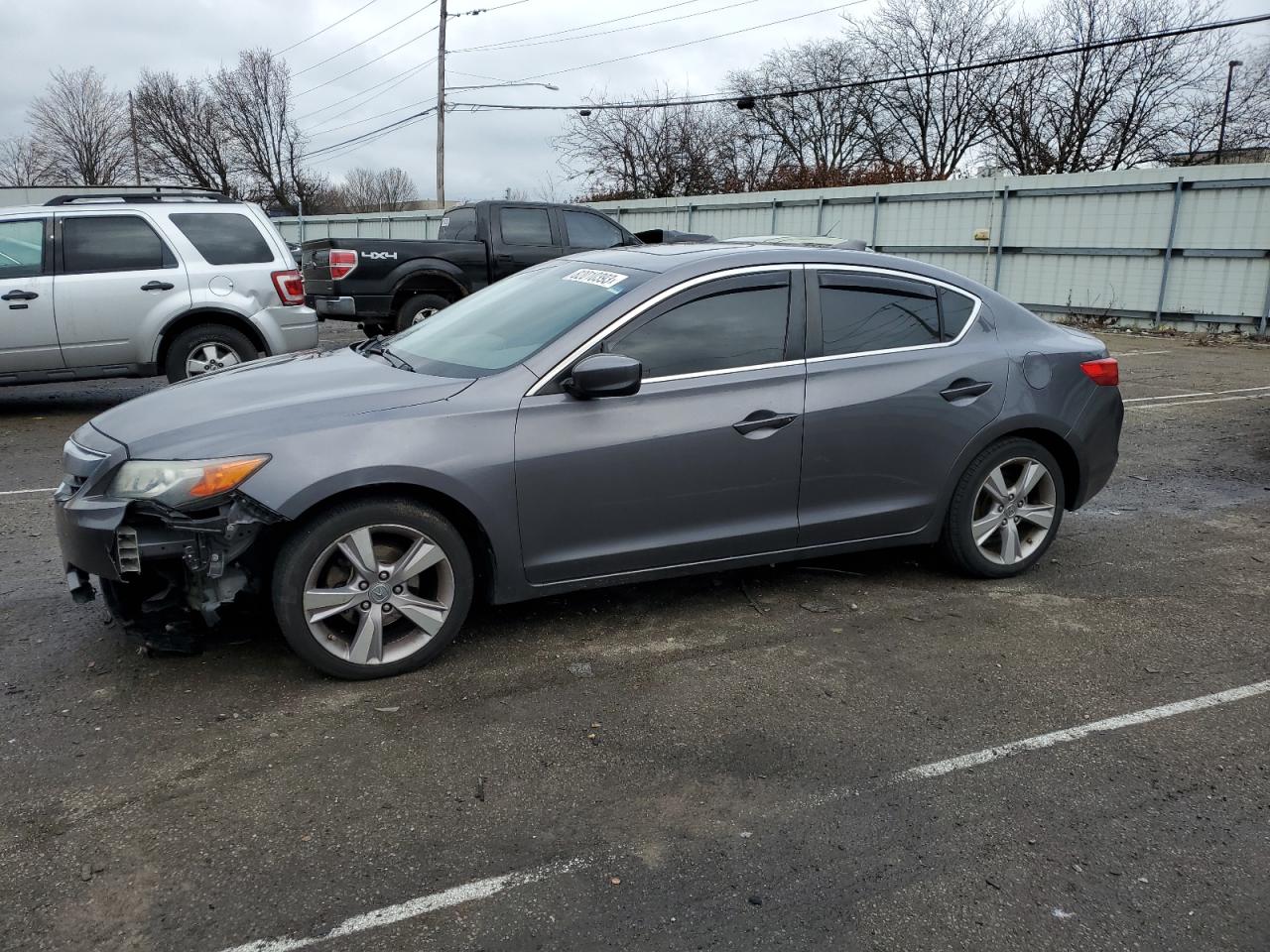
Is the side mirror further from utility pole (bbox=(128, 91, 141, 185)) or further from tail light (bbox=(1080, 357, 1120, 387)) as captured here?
utility pole (bbox=(128, 91, 141, 185))

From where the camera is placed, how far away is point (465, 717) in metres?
3.52

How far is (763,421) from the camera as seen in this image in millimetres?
4207

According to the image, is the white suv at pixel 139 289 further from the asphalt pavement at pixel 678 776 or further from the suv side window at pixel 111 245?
the asphalt pavement at pixel 678 776

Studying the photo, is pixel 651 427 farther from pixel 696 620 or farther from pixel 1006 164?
pixel 1006 164

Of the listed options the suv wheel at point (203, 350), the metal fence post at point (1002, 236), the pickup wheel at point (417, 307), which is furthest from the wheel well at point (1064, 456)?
the metal fence post at point (1002, 236)

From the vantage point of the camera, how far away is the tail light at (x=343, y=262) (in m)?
12.0

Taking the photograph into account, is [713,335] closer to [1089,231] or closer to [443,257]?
[443,257]

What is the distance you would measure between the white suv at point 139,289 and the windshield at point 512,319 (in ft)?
15.7

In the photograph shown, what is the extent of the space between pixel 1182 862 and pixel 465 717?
7.38 ft

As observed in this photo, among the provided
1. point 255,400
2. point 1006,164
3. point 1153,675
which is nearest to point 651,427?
point 255,400

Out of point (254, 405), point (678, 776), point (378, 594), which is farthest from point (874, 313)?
point (254, 405)

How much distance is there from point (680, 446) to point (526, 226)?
9687 millimetres

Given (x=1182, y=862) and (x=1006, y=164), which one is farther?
(x=1006, y=164)

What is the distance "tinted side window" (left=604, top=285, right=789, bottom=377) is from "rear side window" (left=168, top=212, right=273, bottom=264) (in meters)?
6.30
